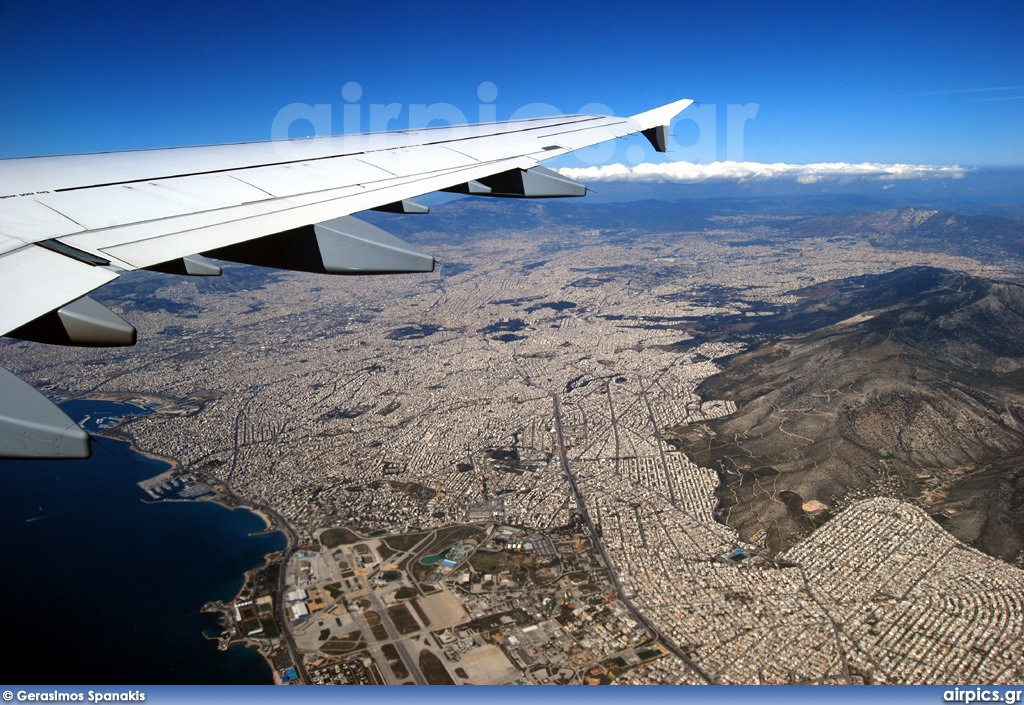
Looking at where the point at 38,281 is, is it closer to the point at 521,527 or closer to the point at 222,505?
the point at 521,527

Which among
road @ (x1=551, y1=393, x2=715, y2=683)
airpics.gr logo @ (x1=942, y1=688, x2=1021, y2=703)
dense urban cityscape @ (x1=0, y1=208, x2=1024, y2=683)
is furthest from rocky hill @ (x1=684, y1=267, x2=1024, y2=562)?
airpics.gr logo @ (x1=942, y1=688, x2=1021, y2=703)

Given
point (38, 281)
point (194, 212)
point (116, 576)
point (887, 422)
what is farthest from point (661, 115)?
point (887, 422)

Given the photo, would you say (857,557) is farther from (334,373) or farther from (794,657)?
(334,373)

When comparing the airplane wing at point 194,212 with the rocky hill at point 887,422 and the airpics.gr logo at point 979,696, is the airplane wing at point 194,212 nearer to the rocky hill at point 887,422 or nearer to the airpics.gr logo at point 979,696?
the airpics.gr logo at point 979,696

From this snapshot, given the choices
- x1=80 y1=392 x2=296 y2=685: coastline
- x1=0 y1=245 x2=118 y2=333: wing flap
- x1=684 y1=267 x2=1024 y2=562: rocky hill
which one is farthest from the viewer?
x1=684 y1=267 x2=1024 y2=562: rocky hill

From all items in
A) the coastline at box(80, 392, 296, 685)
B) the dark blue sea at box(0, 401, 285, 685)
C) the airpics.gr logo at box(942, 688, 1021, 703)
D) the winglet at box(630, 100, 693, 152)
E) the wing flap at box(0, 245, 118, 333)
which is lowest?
the dark blue sea at box(0, 401, 285, 685)

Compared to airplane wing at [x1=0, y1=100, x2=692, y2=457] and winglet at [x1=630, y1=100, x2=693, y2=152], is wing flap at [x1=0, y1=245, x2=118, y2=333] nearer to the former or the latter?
airplane wing at [x1=0, y1=100, x2=692, y2=457]
